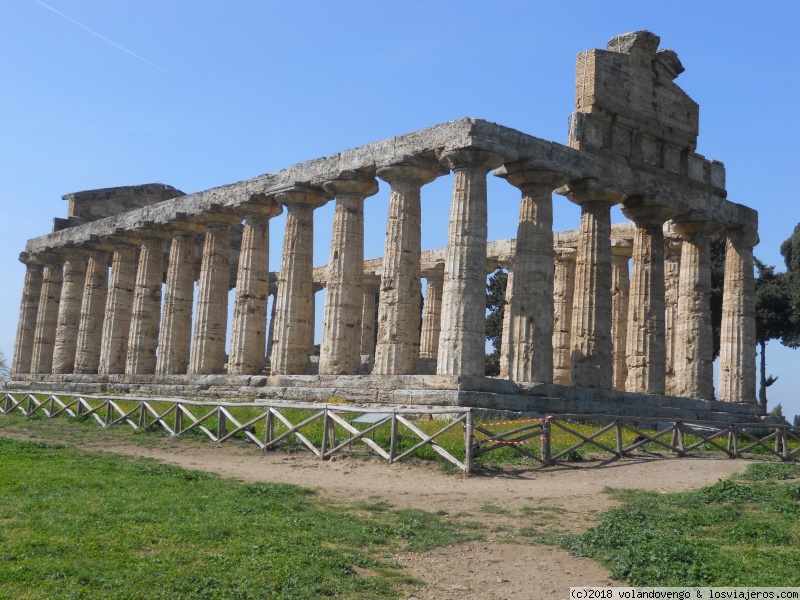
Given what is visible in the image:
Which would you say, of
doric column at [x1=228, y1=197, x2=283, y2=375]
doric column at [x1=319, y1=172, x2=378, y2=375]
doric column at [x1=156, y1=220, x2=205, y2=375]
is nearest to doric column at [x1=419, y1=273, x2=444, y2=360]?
doric column at [x1=228, y1=197, x2=283, y2=375]

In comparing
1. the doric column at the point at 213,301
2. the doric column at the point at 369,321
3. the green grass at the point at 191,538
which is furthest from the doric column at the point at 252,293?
the green grass at the point at 191,538

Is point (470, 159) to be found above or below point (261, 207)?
above

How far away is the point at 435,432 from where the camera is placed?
2003 centimetres

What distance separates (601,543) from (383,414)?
27.1ft

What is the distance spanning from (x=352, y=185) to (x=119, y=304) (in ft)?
55.0

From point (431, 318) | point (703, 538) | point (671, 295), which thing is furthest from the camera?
point (431, 318)

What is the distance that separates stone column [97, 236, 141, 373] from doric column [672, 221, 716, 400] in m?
24.3

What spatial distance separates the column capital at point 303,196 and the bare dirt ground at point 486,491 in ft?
35.9

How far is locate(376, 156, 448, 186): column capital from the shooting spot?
1056 inches

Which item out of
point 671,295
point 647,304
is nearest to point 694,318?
point 647,304

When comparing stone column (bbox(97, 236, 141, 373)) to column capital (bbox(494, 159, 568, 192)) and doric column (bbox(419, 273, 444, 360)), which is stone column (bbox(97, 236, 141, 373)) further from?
column capital (bbox(494, 159, 568, 192))

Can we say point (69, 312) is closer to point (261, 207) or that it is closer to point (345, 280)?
point (261, 207)

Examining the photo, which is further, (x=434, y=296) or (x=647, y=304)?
(x=434, y=296)

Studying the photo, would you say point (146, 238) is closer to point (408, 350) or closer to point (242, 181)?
point (242, 181)
